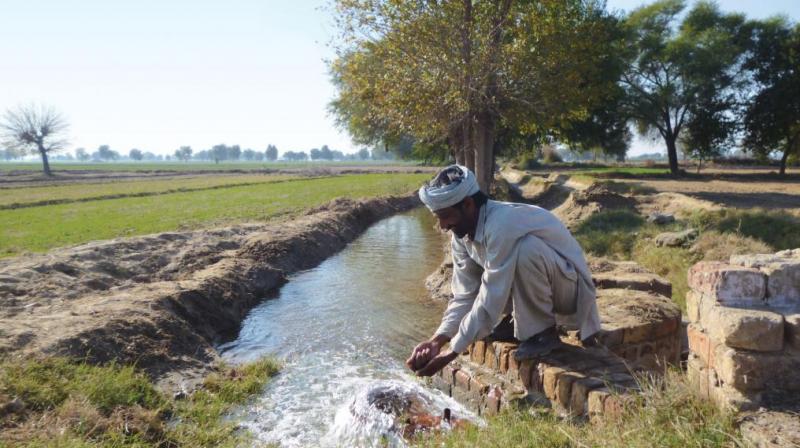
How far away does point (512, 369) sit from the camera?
414 cm

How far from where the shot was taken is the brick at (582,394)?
339 cm

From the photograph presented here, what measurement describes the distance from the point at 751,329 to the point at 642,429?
74 centimetres

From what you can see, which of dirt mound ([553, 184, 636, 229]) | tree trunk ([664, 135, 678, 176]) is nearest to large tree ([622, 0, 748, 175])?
tree trunk ([664, 135, 678, 176])

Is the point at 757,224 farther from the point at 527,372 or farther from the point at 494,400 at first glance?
the point at 494,400

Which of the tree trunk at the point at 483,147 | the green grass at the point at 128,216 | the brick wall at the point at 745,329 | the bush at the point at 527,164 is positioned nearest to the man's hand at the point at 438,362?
the brick wall at the point at 745,329

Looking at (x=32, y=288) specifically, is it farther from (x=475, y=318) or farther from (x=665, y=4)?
(x=665, y=4)

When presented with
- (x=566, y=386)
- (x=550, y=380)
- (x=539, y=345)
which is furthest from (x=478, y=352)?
(x=566, y=386)

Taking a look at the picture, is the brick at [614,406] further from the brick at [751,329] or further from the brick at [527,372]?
→ the brick at [527,372]

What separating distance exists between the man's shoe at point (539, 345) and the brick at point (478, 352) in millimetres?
655

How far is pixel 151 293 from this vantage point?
779 centimetres

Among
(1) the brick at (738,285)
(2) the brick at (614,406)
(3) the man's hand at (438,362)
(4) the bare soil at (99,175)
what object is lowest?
(4) the bare soil at (99,175)

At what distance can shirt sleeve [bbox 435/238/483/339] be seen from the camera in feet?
12.5

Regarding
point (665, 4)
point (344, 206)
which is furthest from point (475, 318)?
point (665, 4)

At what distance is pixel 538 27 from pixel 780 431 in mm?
11814
